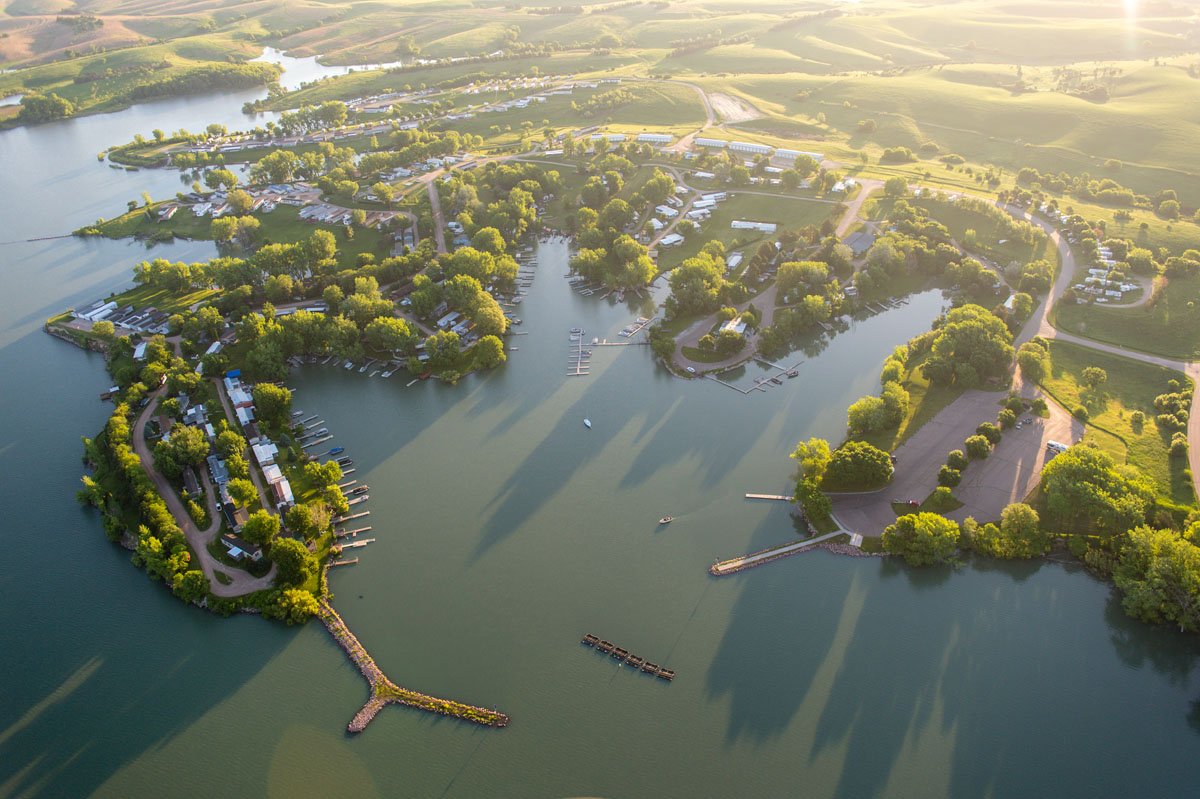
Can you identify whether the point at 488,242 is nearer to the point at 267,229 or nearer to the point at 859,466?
the point at 267,229

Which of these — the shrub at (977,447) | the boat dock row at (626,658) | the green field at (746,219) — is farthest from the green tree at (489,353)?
the shrub at (977,447)

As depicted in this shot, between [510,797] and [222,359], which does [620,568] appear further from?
[222,359]

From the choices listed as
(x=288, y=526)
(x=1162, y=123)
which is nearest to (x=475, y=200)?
(x=288, y=526)

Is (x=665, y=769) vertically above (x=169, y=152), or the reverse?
(x=169, y=152)

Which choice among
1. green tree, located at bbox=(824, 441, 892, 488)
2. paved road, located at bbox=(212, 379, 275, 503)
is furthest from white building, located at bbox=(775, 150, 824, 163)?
paved road, located at bbox=(212, 379, 275, 503)

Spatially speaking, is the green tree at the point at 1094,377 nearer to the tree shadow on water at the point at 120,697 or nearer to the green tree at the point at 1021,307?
the green tree at the point at 1021,307

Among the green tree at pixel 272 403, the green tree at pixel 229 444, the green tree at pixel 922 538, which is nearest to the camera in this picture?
the green tree at pixel 922 538
